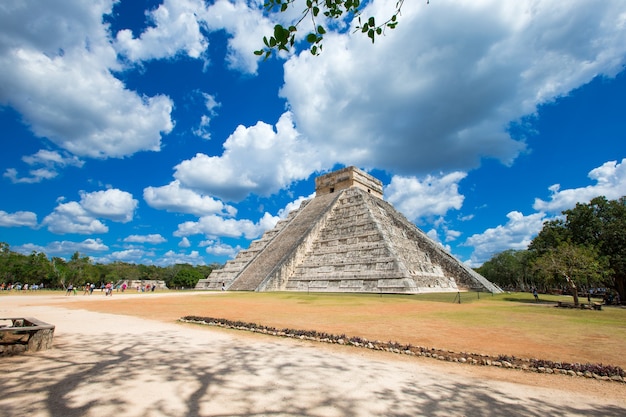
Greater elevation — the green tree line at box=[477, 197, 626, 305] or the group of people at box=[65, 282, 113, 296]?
the green tree line at box=[477, 197, 626, 305]

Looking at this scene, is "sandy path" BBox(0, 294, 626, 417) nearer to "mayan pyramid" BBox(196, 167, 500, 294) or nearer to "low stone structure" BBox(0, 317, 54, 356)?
"low stone structure" BBox(0, 317, 54, 356)

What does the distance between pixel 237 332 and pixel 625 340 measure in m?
8.01

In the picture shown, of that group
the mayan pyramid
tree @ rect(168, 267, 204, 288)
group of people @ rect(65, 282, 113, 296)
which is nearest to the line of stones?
the mayan pyramid

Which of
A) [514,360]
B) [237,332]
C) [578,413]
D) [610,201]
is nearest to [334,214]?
[610,201]

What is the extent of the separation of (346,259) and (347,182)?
42.5ft

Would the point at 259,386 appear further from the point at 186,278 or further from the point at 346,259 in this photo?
the point at 186,278

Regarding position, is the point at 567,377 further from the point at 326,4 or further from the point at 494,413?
the point at 326,4

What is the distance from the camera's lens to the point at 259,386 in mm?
3605

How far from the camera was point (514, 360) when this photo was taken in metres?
4.89

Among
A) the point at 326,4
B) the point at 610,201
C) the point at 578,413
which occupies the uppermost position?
the point at 610,201

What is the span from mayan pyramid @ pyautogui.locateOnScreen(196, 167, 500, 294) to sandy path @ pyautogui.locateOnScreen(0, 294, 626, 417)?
1291cm

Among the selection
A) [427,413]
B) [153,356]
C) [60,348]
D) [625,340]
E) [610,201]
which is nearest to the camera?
[427,413]

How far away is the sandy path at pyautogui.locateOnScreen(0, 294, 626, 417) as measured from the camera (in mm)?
3029

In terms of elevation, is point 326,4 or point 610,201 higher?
point 610,201
